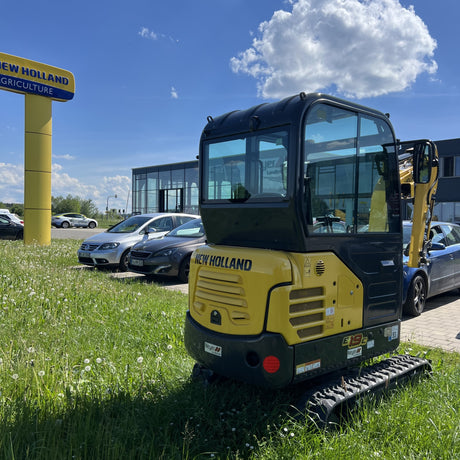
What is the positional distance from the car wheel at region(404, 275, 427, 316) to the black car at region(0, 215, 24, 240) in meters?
19.7

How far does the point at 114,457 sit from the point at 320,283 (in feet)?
6.11

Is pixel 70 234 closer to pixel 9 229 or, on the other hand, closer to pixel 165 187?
pixel 9 229

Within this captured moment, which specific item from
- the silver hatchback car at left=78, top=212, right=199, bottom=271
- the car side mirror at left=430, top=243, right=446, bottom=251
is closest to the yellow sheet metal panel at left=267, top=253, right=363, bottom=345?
the car side mirror at left=430, top=243, right=446, bottom=251

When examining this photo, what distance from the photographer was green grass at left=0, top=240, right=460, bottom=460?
3.13 meters

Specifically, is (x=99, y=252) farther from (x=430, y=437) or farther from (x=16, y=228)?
(x=16, y=228)

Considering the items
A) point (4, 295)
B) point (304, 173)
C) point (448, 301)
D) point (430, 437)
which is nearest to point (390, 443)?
point (430, 437)

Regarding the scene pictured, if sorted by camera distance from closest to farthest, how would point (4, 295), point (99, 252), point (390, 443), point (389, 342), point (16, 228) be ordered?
point (390, 443)
point (389, 342)
point (4, 295)
point (99, 252)
point (16, 228)

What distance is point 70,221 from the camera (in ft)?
151

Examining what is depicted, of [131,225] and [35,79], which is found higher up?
[35,79]

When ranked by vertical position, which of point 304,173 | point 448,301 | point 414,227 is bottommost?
point 448,301

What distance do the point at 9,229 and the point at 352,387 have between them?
71.7 feet

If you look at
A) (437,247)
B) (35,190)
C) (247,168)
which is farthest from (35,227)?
(247,168)

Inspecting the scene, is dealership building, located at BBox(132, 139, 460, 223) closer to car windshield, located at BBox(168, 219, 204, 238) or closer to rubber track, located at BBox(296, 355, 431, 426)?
car windshield, located at BBox(168, 219, 204, 238)

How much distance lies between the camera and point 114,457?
2918mm
